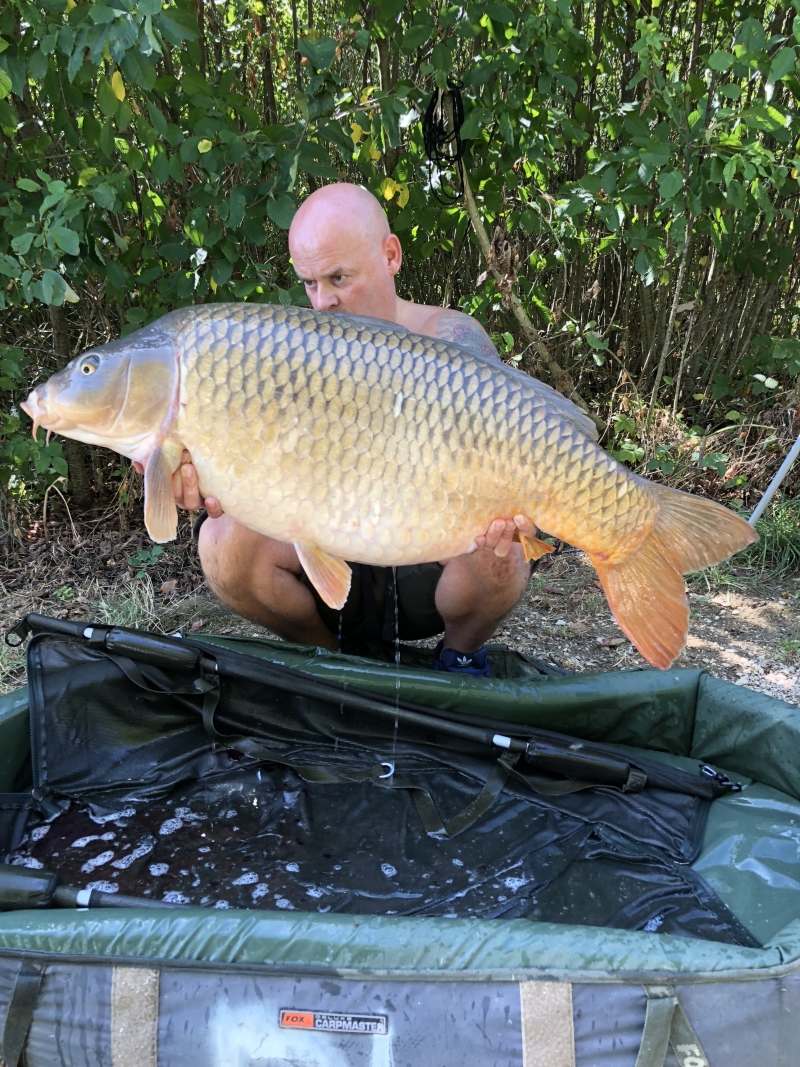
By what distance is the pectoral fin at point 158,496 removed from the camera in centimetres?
132

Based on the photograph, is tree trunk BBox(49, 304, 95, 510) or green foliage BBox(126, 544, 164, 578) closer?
green foliage BBox(126, 544, 164, 578)

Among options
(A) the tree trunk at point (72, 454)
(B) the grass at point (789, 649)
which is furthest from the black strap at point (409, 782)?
(A) the tree trunk at point (72, 454)

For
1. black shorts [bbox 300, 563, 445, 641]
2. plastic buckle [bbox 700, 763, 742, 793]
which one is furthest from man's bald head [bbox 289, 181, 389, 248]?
plastic buckle [bbox 700, 763, 742, 793]

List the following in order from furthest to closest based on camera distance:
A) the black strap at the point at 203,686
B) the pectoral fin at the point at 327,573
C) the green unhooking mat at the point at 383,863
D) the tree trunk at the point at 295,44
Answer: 1. the tree trunk at the point at 295,44
2. the black strap at the point at 203,686
3. the pectoral fin at the point at 327,573
4. the green unhooking mat at the point at 383,863

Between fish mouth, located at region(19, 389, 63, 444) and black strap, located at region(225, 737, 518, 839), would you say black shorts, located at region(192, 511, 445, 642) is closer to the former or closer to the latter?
black strap, located at region(225, 737, 518, 839)

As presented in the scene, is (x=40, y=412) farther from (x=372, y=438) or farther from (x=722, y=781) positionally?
(x=722, y=781)

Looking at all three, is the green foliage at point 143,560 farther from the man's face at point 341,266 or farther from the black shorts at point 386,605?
the man's face at point 341,266

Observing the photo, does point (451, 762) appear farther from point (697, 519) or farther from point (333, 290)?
point (333, 290)

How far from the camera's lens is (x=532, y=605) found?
2.62 meters

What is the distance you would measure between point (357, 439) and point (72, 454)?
2.23 m

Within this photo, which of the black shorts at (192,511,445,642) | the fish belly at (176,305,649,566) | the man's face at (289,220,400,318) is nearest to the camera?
the fish belly at (176,305,649,566)

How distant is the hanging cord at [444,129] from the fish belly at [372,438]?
1.55 metres

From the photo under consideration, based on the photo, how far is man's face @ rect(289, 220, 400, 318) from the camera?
181 cm

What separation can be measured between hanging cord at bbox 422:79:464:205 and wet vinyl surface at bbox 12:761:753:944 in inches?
76.0
